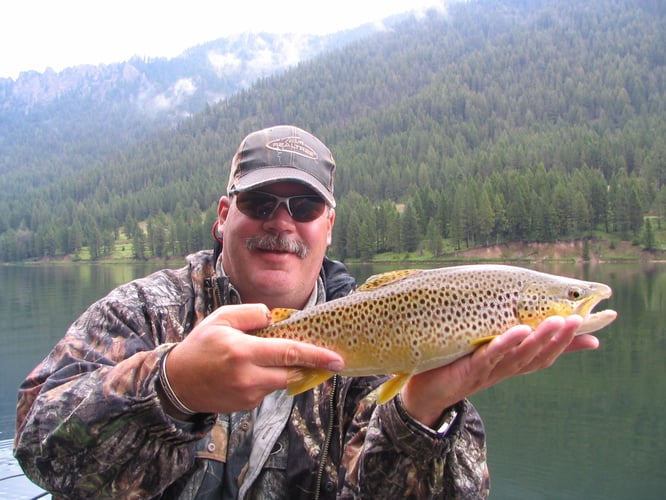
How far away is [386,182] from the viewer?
14250 cm

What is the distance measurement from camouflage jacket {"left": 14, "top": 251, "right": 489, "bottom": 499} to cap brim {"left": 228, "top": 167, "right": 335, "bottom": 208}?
768mm

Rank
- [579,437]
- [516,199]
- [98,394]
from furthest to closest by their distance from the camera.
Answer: [516,199] < [579,437] < [98,394]

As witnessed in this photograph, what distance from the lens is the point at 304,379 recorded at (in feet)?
10.2

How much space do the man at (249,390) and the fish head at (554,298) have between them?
11.9 inches

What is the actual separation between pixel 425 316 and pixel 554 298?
3.02ft

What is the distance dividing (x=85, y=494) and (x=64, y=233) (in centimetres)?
14600

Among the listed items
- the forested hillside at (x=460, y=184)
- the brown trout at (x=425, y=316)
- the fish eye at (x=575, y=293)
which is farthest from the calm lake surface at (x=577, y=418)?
the forested hillside at (x=460, y=184)

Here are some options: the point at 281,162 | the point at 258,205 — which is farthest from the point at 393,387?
the point at 281,162

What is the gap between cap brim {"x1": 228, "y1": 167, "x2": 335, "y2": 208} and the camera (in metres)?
4.16

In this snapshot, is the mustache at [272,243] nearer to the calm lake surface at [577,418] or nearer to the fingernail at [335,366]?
the fingernail at [335,366]

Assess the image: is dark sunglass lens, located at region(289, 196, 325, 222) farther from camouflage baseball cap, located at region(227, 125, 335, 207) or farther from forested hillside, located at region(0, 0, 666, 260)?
forested hillside, located at region(0, 0, 666, 260)

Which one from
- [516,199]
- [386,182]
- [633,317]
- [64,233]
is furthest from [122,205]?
[633,317]

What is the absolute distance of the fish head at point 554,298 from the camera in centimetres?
366

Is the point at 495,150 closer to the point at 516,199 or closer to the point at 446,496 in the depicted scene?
the point at 516,199
